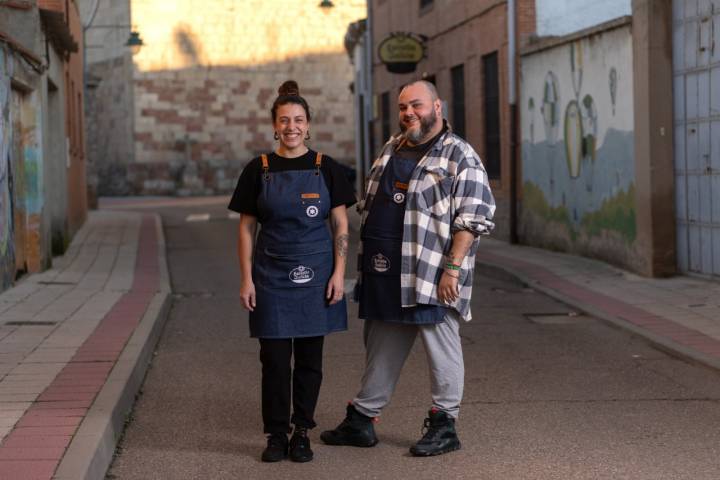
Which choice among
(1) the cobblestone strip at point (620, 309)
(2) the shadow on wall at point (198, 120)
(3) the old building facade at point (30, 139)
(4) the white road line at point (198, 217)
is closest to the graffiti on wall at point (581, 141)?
(1) the cobblestone strip at point (620, 309)

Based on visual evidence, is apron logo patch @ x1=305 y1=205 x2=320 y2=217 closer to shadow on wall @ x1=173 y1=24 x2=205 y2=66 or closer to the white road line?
the white road line

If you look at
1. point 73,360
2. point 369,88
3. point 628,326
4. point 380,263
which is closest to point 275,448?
point 380,263

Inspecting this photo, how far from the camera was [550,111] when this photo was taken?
17.9 m

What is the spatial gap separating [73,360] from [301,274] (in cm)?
280

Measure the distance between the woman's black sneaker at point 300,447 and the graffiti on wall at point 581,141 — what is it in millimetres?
8911

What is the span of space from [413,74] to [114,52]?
73.6ft

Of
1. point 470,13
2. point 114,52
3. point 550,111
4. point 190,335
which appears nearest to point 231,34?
point 114,52

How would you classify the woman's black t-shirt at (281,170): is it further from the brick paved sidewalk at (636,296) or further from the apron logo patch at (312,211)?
the brick paved sidewalk at (636,296)

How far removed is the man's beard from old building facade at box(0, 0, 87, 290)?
25.1 feet

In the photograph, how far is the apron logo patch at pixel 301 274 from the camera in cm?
623

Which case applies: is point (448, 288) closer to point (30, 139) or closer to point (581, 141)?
point (30, 139)

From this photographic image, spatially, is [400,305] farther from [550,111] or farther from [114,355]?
[550,111]

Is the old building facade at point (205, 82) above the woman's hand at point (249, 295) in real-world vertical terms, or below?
above

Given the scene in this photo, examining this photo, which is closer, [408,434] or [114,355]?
[408,434]
